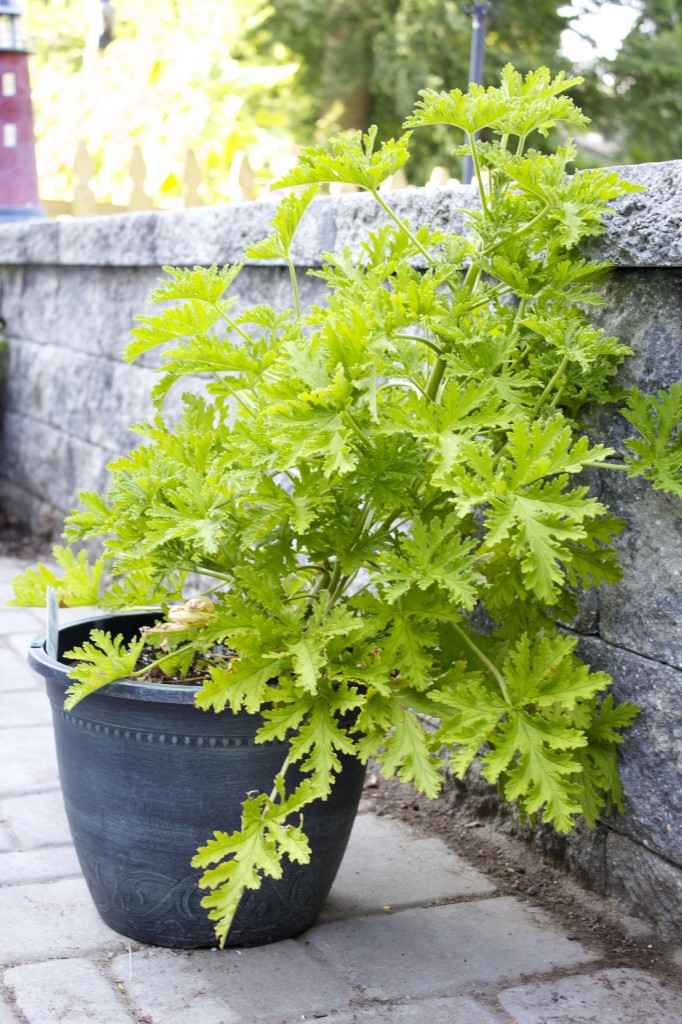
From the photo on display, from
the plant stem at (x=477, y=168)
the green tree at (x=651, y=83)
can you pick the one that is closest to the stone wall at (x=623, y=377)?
the plant stem at (x=477, y=168)

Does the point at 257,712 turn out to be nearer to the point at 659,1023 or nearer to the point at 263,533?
the point at 263,533

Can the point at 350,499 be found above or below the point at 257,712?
above

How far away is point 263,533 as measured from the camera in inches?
77.8

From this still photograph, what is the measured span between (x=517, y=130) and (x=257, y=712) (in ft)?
3.55

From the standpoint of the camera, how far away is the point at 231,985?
194 centimetres

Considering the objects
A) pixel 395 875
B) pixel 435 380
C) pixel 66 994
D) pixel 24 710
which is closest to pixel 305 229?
pixel 435 380

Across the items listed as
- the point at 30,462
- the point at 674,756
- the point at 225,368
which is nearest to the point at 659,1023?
the point at 674,756

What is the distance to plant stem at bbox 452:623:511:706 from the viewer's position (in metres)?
1.86

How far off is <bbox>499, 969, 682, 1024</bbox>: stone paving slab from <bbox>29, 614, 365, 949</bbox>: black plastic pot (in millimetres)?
418

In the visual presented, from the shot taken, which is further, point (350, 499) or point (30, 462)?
point (30, 462)

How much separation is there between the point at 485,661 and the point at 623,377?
2.00 feet

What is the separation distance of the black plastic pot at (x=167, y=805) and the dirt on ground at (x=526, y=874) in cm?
47

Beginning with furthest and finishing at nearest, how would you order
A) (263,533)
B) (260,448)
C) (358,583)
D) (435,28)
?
1. (435,28)
2. (358,583)
3. (263,533)
4. (260,448)

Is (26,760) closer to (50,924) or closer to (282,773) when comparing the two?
(50,924)
